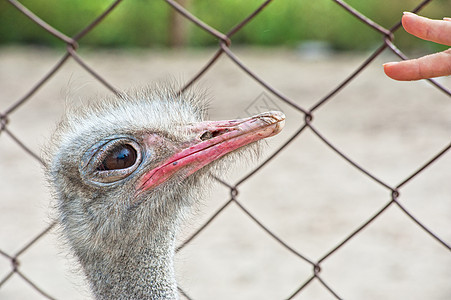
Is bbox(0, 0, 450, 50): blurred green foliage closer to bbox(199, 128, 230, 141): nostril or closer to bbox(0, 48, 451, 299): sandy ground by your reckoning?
bbox(0, 48, 451, 299): sandy ground

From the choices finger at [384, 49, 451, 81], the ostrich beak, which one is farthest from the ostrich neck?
finger at [384, 49, 451, 81]

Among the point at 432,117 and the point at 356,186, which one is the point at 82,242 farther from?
the point at 432,117

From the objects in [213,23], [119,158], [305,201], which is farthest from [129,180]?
[213,23]

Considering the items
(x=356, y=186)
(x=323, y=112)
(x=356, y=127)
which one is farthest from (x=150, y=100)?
(x=323, y=112)

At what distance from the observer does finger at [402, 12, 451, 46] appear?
128 centimetres

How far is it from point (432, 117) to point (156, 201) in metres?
5.42

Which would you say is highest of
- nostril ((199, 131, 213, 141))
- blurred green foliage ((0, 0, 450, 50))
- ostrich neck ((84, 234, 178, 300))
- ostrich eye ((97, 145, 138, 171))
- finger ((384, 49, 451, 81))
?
blurred green foliage ((0, 0, 450, 50))

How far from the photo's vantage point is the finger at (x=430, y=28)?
1.28 m

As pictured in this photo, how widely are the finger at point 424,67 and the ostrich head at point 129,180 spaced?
0.38 m

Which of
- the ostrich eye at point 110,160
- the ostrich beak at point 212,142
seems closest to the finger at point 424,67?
the ostrich beak at point 212,142

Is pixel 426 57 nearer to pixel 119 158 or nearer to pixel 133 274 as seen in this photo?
pixel 119 158

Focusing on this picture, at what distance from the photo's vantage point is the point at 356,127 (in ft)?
21.5

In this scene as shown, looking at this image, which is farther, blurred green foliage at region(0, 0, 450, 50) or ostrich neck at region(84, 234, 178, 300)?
blurred green foliage at region(0, 0, 450, 50)

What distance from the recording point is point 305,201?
16.0 ft
